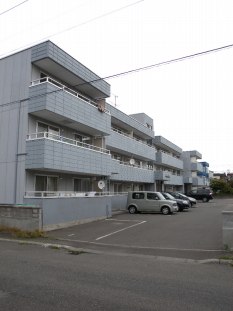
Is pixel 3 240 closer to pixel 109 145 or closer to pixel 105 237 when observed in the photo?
pixel 105 237

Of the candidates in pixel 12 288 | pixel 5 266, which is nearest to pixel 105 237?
pixel 5 266

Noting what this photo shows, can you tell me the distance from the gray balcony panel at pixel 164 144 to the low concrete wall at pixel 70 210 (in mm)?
24008

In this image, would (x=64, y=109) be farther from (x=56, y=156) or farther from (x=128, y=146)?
(x=128, y=146)

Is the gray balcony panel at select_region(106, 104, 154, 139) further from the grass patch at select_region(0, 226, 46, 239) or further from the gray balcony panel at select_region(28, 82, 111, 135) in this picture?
the grass patch at select_region(0, 226, 46, 239)

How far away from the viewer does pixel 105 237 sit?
1588 cm

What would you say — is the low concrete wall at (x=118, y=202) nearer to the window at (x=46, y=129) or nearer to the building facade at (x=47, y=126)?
the building facade at (x=47, y=126)

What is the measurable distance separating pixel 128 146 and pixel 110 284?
87.6 ft

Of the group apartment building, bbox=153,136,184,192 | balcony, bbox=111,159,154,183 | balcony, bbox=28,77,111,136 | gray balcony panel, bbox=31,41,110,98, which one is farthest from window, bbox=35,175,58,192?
apartment building, bbox=153,136,184,192

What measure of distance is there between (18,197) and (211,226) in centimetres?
1083

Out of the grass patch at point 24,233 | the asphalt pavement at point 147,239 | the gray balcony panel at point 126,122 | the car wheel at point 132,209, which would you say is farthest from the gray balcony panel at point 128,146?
the grass patch at point 24,233

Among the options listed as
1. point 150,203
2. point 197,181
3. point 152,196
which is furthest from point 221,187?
point 150,203

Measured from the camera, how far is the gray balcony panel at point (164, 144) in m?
46.8

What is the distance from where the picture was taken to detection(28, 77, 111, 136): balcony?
1812 cm

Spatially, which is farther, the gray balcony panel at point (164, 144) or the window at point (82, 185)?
the gray balcony panel at point (164, 144)
